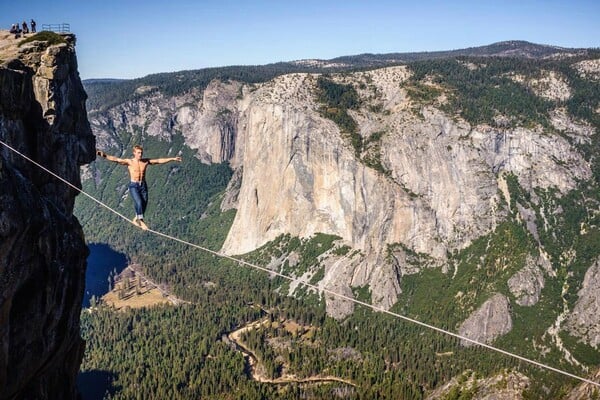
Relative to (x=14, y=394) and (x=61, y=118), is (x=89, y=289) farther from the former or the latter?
(x=14, y=394)

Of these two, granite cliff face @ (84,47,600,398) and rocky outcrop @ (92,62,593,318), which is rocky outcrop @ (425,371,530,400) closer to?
granite cliff face @ (84,47,600,398)

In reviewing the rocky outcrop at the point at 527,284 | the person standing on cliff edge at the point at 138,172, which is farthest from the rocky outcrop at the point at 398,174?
the person standing on cliff edge at the point at 138,172

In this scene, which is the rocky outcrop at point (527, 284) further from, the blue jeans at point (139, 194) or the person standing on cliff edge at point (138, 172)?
the person standing on cliff edge at point (138, 172)

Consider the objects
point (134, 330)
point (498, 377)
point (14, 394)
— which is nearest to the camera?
point (14, 394)

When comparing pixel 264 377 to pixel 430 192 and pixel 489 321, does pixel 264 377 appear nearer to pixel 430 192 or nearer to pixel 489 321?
pixel 489 321

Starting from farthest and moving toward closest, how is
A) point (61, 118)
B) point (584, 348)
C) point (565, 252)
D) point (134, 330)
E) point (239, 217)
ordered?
1. point (239, 217)
2. point (565, 252)
3. point (134, 330)
4. point (584, 348)
5. point (61, 118)

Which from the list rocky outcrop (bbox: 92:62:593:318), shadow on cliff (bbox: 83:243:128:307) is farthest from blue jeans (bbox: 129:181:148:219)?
shadow on cliff (bbox: 83:243:128:307)

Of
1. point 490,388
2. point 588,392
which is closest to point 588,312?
point 490,388

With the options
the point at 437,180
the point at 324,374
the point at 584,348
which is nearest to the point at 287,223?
the point at 437,180
